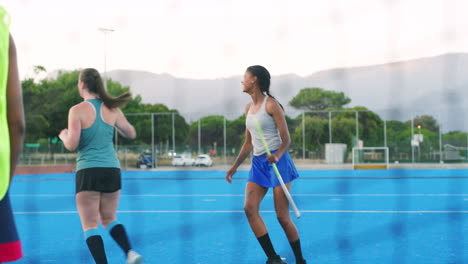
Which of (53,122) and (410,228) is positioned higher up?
(53,122)

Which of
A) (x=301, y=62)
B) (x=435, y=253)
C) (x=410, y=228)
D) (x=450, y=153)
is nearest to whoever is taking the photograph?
(x=435, y=253)

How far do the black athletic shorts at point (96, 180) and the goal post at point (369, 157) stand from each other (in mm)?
32420

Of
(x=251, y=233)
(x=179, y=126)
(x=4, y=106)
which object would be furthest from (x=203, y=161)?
(x=4, y=106)

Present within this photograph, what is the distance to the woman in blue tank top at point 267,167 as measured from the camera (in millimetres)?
5023

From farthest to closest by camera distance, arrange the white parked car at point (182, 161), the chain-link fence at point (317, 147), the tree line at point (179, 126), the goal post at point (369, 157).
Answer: the white parked car at point (182, 161), the tree line at point (179, 126), the chain-link fence at point (317, 147), the goal post at point (369, 157)

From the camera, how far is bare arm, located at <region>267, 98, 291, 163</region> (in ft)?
16.3

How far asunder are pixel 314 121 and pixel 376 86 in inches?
1473

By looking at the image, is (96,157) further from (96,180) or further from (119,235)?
(119,235)

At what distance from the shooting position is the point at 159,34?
8.20 m

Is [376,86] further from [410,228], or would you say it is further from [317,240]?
[317,240]

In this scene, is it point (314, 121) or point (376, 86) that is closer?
point (376, 86)

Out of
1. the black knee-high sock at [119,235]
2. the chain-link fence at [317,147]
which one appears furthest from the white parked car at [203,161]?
the black knee-high sock at [119,235]

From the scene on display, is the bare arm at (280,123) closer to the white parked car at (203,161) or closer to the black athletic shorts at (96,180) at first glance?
the black athletic shorts at (96,180)

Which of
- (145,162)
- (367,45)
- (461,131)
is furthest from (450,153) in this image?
(367,45)
